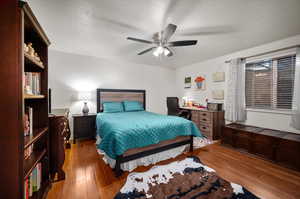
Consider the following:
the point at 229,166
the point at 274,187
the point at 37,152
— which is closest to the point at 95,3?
the point at 37,152

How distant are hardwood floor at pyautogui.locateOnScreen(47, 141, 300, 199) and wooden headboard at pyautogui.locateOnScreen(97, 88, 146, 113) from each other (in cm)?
165

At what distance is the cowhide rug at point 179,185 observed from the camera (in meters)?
1.38

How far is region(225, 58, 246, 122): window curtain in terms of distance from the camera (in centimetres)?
298

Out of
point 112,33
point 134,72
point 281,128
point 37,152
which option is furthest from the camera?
point 134,72

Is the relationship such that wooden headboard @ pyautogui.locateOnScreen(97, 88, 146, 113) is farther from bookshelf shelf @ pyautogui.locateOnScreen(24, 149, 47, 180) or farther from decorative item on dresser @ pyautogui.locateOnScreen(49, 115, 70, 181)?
bookshelf shelf @ pyautogui.locateOnScreen(24, 149, 47, 180)

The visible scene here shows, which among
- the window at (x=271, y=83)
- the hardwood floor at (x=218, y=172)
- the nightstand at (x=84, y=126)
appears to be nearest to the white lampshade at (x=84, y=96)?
the nightstand at (x=84, y=126)

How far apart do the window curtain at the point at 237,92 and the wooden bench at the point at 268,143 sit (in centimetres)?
47

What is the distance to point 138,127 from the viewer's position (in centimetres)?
194

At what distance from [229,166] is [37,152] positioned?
2775 millimetres

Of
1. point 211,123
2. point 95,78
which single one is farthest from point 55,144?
point 211,123

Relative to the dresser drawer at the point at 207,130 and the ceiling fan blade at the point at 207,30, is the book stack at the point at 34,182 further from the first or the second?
the dresser drawer at the point at 207,130

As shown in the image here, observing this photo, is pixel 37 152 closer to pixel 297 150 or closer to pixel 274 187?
pixel 274 187

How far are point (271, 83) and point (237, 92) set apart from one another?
0.64 metres

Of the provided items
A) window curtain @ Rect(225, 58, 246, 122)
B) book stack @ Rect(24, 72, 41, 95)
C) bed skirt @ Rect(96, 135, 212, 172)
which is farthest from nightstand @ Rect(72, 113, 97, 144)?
window curtain @ Rect(225, 58, 246, 122)
